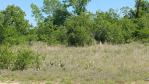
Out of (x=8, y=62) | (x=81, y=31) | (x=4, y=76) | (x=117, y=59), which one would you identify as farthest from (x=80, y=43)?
(x=4, y=76)

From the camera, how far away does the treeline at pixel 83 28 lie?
1448 inches

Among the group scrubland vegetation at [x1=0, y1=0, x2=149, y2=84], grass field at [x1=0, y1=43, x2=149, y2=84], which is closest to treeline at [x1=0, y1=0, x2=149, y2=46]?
scrubland vegetation at [x1=0, y1=0, x2=149, y2=84]

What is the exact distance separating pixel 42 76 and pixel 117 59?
715 centimetres

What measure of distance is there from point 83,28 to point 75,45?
1712mm

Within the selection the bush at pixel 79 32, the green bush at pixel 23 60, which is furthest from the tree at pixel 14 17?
the green bush at pixel 23 60

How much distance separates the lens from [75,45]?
3600 centimetres

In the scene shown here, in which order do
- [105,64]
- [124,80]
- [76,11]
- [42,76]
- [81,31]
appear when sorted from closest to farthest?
[124,80] → [42,76] → [105,64] → [81,31] → [76,11]

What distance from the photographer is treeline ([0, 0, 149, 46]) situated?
36781mm

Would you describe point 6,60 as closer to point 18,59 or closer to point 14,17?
point 18,59

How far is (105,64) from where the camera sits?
784 inches

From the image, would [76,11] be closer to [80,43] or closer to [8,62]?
[80,43]

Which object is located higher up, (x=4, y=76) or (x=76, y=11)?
(x=76, y=11)

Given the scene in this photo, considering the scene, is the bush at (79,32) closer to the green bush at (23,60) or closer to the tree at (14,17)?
the tree at (14,17)

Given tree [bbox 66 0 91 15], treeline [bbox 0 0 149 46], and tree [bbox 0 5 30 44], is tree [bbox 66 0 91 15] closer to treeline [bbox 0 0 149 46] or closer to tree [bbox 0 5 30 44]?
treeline [bbox 0 0 149 46]
